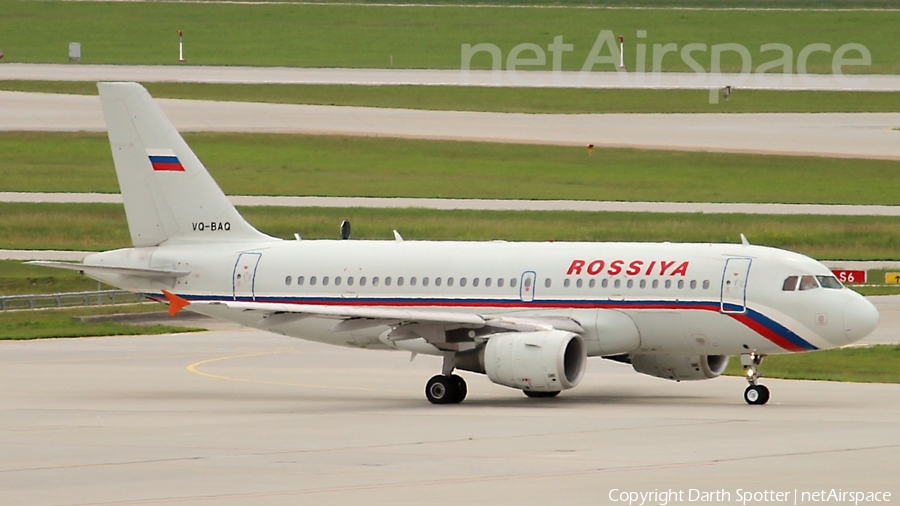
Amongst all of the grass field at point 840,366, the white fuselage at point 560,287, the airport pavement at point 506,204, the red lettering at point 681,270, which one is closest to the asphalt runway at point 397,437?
the white fuselage at point 560,287

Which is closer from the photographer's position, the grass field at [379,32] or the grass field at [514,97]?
the grass field at [514,97]

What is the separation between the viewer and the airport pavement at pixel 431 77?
351 ft

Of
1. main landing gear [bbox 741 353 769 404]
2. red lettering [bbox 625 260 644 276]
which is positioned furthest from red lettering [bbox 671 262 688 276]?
main landing gear [bbox 741 353 769 404]

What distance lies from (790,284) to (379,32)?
98.0m

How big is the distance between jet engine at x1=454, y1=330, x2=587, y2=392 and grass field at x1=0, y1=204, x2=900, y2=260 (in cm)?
3337

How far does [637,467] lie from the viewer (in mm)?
24094

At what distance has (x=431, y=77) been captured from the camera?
11119 cm

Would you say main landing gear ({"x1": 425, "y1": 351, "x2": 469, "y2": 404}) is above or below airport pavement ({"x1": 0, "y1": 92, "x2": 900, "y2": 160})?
below

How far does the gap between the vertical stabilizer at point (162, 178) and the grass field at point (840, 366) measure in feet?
47.5

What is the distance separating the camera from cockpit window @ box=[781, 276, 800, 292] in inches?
1361

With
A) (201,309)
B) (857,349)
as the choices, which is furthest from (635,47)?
(201,309)

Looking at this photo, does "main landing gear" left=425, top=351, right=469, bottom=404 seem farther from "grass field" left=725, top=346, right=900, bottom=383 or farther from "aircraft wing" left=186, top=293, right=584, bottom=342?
"grass field" left=725, top=346, right=900, bottom=383

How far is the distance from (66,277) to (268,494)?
1835 inches

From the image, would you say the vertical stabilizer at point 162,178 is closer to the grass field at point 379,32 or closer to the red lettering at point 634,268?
the red lettering at point 634,268
